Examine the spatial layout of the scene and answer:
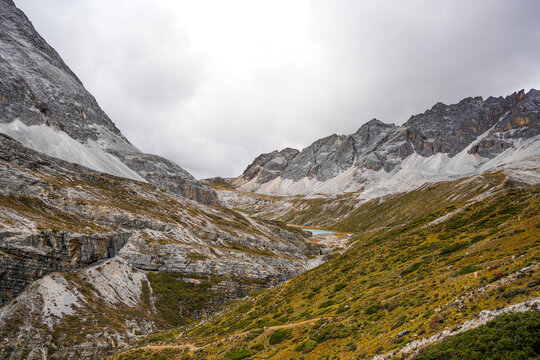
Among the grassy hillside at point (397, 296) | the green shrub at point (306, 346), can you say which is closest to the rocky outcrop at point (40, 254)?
the grassy hillside at point (397, 296)

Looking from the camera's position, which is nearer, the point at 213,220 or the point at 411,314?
the point at 411,314

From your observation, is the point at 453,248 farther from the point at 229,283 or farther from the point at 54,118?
the point at 54,118

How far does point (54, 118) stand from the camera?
15800cm

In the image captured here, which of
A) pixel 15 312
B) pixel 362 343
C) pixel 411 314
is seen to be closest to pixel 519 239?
pixel 411 314

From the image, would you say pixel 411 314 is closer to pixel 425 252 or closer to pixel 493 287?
pixel 493 287

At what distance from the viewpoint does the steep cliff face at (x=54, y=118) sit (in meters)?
138

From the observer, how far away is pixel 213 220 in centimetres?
12050

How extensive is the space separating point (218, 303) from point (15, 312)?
3937 cm

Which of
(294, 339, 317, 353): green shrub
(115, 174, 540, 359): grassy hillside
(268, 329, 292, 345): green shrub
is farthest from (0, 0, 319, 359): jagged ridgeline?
(294, 339, 317, 353): green shrub

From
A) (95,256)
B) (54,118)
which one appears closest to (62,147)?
(54,118)

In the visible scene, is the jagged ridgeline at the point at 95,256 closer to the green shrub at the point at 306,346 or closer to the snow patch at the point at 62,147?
the snow patch at the point at 62,147

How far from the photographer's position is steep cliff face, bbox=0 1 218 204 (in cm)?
13800

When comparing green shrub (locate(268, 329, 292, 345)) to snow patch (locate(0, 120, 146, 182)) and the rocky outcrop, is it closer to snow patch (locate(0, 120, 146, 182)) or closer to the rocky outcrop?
the rocky outcrop

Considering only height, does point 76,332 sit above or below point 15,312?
below
